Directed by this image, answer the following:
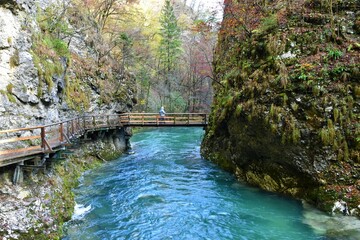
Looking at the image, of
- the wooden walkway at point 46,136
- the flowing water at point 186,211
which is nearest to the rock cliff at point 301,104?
the flowing water at point 186,211

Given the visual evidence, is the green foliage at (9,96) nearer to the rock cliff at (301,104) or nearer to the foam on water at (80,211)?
the foam on water at (80,211)

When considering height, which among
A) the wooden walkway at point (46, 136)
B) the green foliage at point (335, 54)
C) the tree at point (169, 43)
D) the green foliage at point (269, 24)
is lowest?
the wooden walkway at point (46, 136)

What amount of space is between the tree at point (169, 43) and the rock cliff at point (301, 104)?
96.3 feet

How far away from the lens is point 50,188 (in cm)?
1102

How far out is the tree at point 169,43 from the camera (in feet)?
147

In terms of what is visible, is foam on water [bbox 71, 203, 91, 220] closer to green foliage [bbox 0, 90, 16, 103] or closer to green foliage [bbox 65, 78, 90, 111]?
green foliage [bbox 0, 90, 16, 103]

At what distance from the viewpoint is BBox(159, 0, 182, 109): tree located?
44.7 meters

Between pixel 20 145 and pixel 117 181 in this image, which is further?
pixel 117 181

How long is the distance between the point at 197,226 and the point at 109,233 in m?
3.08

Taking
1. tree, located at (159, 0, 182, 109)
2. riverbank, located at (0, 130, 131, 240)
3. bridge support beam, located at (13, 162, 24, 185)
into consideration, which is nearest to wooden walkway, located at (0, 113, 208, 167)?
bridge support beam, located at (13, 162, 24, 185)

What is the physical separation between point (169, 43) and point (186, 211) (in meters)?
37.0

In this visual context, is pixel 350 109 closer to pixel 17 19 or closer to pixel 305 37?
pixel 305 37

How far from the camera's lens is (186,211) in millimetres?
11539

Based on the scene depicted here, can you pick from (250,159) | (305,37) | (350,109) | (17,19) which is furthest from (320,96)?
(17,19)
